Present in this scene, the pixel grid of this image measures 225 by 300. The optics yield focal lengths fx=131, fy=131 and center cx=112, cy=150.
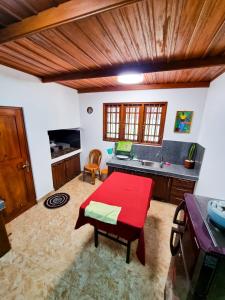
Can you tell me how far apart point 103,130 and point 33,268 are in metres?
3.09

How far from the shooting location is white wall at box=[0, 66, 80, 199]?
2201 millimetres

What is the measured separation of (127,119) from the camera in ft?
11.9

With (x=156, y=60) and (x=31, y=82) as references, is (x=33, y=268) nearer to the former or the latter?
(x=31, y=82)

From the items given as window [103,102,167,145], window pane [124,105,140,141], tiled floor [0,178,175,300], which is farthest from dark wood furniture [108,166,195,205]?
window pane [124,105,140,141]

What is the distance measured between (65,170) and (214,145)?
342cm

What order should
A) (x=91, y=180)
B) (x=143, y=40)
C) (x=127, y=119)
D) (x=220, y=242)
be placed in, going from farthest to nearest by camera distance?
1. (x=91, y=180)
2. (x=127, y=119)
3. (x=143, y=40)
4. (x=220, y=242)

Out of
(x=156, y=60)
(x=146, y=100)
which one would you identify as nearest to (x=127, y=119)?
(x=146, y=100)

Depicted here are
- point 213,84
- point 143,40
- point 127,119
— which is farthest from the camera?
point 127,119

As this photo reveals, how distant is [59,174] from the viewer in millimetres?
3473

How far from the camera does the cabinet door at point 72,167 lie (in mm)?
3795

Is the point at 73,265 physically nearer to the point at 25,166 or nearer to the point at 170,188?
the point at 25,166

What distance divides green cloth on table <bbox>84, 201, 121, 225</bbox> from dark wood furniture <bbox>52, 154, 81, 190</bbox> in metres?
2.07

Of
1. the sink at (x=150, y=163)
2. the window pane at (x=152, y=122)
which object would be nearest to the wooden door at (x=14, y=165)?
the sink at (x=150, y=163)

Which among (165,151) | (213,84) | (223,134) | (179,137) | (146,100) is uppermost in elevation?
(213,84)
